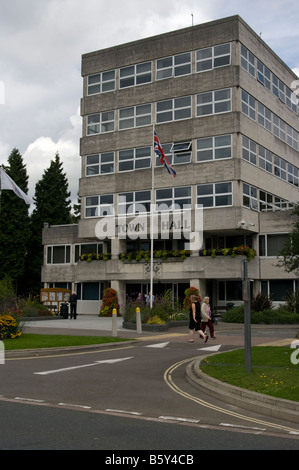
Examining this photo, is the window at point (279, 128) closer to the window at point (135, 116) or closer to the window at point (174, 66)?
the window at point (174, 66)

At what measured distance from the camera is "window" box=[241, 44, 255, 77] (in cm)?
3791

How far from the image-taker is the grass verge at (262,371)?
9469 millimetres

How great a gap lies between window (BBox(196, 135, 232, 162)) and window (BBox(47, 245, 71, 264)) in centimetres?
1464

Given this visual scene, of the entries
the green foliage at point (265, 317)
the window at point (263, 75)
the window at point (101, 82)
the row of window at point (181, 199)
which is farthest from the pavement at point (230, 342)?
the window at point (263, 75)

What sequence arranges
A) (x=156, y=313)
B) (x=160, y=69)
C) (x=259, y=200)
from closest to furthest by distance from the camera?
(x=156, y=313)
(x=259, y=200)
(x=160, y=69)

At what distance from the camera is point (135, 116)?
→ 40875 mm

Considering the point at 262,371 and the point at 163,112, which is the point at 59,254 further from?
the point at 262,371

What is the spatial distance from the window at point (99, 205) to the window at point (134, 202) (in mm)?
907

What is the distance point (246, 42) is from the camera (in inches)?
1501

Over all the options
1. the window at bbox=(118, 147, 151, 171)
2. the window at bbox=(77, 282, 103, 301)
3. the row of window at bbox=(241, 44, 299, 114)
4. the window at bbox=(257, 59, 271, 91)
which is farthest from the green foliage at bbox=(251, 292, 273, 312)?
the window at bbox=(257, 59, 271, 91)

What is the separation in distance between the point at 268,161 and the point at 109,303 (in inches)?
620

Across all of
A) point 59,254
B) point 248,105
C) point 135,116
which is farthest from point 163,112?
point 59,254

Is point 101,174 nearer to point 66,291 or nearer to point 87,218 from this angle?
point 87,218
